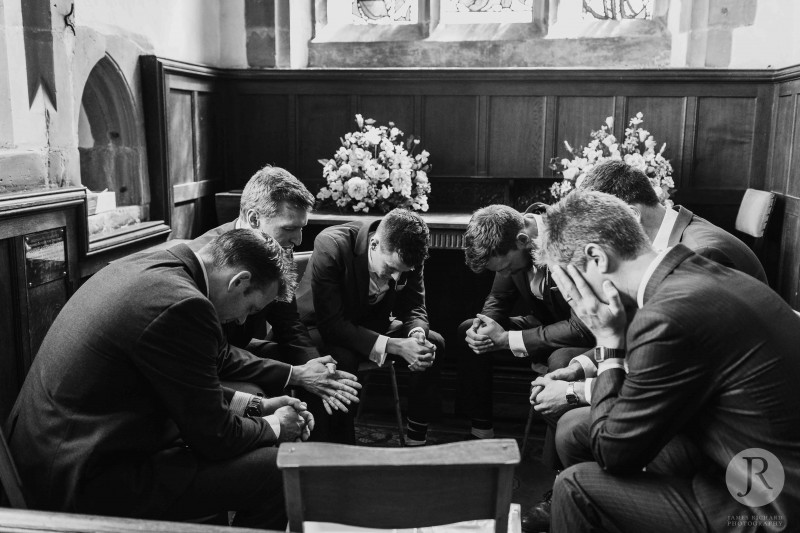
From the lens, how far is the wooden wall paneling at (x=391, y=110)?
5414 millimetres

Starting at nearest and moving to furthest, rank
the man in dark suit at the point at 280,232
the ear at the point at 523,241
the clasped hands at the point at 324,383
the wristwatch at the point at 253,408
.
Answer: the wristwatch at the point at 253,408
the clasped hands at the point at 324,383
the man in dark suit at the point at 280,232
the ear at the point at 523,241

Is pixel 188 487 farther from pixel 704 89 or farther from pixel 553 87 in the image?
pixel 704 89

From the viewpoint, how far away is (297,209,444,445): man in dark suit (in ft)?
11.6

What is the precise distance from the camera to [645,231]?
3090 mm

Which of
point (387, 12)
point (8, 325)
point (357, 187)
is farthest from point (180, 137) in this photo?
point (8, 325)

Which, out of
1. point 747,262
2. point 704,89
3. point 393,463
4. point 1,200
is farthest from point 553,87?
point 393,463

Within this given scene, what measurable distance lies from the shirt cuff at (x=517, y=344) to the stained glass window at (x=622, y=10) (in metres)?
3.00

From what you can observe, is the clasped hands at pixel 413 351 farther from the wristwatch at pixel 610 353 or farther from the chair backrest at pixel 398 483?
the chair backrest at pixel 398 483

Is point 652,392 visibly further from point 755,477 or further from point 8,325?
point 8,325

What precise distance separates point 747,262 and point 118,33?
332 centimetres

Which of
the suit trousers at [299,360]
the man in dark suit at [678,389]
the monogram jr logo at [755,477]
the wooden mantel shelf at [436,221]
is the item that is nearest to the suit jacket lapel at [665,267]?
the man in dark suit at [678,389]

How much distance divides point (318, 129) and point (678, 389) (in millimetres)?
3995

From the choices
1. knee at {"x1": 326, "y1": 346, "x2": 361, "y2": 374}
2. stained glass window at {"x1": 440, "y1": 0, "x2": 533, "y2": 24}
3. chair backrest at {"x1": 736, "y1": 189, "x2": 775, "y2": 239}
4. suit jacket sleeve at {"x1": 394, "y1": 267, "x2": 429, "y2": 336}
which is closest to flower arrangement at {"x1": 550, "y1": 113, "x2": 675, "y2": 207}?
chair backrest at {"x1": 736, "y1": 189, "x2": 775, "y2": 239}

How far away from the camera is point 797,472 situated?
1861 millimetres
